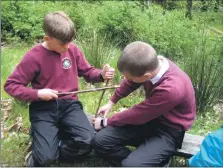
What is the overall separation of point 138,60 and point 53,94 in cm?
72

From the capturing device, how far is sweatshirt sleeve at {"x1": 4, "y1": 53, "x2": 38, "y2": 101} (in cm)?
306

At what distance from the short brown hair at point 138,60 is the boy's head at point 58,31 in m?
0.51

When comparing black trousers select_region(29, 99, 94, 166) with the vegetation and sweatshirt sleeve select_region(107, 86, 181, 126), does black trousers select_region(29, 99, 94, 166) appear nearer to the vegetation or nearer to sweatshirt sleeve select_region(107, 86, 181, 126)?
the vegetation

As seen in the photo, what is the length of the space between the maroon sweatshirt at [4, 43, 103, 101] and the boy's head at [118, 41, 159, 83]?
0.58 metres

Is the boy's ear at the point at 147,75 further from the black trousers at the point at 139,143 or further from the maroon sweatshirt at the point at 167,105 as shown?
the black trousers at the point at 139,143

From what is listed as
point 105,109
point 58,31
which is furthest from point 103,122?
point 58,31

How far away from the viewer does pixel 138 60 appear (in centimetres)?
280

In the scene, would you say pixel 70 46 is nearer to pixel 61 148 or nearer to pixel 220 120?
pixel 61 148

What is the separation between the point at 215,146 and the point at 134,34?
3.44 m

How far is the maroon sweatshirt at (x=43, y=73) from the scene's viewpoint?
3084 mm

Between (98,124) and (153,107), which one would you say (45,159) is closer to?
→ (98,124)

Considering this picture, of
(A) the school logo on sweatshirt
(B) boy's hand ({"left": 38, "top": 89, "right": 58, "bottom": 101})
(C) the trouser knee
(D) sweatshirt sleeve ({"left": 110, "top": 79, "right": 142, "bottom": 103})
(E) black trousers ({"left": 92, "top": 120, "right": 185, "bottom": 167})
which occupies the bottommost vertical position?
(C) the trouser knee

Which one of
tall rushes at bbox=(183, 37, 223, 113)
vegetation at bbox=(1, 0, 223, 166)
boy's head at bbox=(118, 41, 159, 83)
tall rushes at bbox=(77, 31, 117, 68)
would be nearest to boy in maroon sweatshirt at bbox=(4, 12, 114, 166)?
vegetation at bbox=(1, 0, 223, 166)

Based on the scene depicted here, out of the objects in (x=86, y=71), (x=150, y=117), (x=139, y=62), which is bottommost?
(x=150, y=117)
